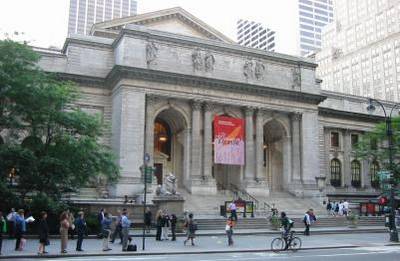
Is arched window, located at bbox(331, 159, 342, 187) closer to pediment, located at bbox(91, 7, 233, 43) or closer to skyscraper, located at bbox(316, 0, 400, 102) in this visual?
pediment, located at bbox(91, 7, 233, 43)

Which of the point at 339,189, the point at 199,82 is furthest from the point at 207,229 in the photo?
the point at 339,189

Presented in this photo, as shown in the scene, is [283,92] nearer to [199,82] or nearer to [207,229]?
[199,82]

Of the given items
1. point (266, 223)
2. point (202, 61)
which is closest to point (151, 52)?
point (202, 61)

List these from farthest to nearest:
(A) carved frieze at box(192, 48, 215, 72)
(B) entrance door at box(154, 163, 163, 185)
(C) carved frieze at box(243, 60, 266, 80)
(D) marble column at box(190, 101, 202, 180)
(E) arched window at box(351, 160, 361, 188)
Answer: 1. (E) arched window at box(351, 160, 361, 188)
2. (C) carved frieze at box(243, 60, 266, 80)
3. (B) entrance door at box(154, 163, 163, 185)
4. (A) carved frieze at box(192, 48, 215, 72)
5. (D) marble column at box(190, 101, 202, 180)

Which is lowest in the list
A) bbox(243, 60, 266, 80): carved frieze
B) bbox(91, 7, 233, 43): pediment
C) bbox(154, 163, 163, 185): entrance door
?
bbox(154, 163, 163, 185): entrance door

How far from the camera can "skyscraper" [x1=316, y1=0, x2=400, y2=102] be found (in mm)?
110500

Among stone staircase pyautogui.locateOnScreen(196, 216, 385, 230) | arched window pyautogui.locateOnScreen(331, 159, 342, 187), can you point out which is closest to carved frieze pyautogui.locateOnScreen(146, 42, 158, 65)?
stone staircase pyautogui.locateOnScreen(196, 216, 385, 230)

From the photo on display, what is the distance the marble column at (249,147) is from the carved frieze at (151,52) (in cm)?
1108

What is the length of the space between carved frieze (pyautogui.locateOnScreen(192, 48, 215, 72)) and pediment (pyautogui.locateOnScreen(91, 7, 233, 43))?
9850 mm

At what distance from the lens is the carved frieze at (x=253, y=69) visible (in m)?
49.4

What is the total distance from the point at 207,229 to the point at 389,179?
41.6 feet

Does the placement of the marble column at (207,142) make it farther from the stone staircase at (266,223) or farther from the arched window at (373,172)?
the arched window at (373,172)

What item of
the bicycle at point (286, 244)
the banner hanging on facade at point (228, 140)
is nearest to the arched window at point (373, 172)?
the banner hanging on facade at point (228, 140)

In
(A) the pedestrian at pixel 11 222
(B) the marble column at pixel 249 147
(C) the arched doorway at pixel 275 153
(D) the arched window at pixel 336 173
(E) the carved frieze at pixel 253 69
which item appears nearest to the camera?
(A) the pedestrian at pixel 11 222
